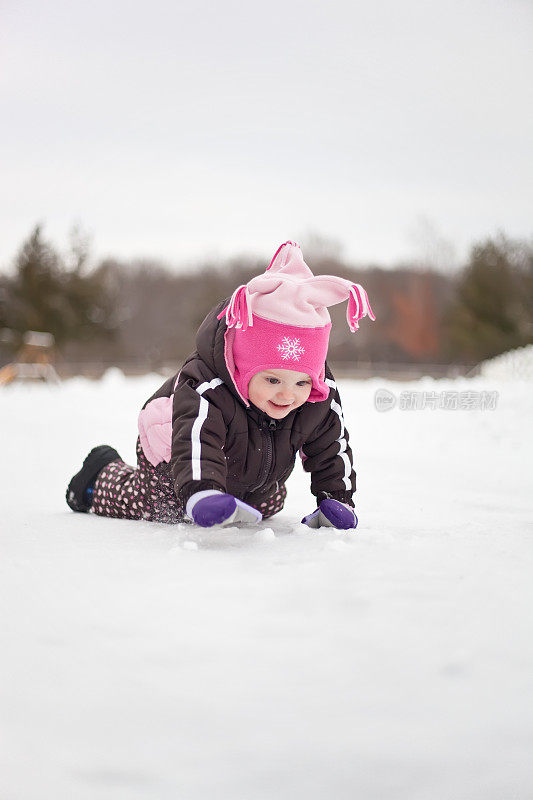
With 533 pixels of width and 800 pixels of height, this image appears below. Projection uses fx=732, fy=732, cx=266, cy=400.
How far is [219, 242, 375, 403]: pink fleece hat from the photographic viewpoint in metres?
1.65

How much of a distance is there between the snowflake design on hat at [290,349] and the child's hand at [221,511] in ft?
1.25

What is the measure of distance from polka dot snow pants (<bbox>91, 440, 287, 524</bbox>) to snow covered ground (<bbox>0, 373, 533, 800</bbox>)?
1.56ft

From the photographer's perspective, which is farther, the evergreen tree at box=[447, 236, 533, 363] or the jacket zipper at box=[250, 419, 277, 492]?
the evergreen tree at box=[447, 236, 533, 363]

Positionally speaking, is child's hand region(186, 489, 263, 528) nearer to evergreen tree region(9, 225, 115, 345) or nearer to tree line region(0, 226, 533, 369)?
tree line region(0, 226, 533, 369)

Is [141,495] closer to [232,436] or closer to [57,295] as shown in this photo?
[232,436]

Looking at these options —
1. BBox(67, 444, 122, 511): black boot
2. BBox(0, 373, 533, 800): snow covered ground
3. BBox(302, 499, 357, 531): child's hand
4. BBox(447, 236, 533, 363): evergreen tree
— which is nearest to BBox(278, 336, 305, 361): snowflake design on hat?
BBox(302, 499, 357, 531): child's hand

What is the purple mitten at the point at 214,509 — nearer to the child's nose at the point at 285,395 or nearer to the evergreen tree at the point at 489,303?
the child's nose at the point at 285,395

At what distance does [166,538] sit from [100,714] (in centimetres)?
62

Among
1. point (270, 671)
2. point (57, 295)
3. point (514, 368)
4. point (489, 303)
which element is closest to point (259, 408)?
point (270, 671)

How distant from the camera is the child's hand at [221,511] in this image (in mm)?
1375

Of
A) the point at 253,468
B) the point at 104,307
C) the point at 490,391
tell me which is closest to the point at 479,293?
the point at 104,307

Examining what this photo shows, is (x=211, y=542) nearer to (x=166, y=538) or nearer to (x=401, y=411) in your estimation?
(x=166, y=538)

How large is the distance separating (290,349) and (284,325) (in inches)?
2.3

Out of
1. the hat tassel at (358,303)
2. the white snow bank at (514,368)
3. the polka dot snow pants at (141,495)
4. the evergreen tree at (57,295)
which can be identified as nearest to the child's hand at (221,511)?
the polka dot snow pants at (141,495)
